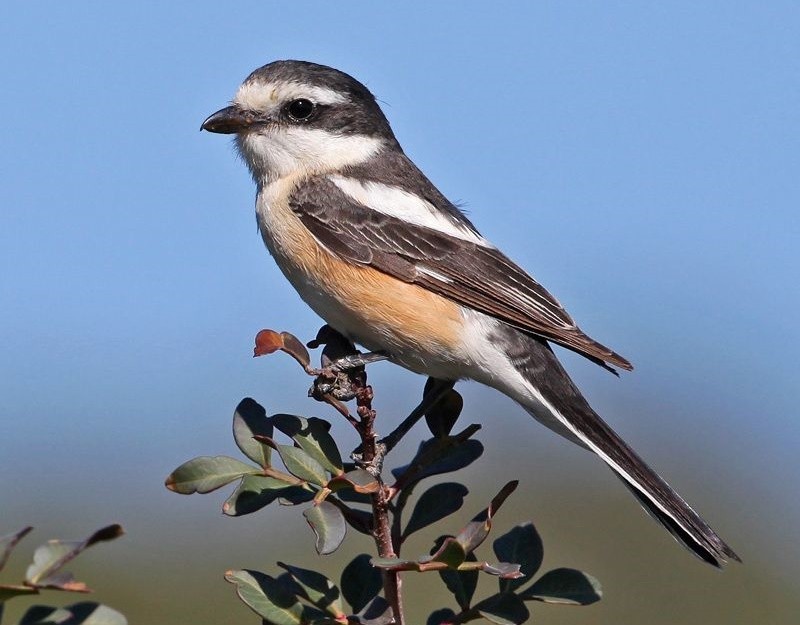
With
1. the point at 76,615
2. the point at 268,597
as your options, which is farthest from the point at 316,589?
the point at 76,615

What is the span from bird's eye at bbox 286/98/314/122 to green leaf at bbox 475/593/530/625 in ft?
9.89

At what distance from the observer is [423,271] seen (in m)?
4.35

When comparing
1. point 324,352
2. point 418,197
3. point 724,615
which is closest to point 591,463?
point 724,615

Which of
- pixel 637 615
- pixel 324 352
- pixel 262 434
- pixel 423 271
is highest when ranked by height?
pixel 423 271

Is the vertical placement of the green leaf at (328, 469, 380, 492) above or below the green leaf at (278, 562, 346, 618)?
above

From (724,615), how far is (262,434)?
618cm

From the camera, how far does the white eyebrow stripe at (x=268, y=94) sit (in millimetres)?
4719

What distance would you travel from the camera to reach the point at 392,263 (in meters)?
4.35

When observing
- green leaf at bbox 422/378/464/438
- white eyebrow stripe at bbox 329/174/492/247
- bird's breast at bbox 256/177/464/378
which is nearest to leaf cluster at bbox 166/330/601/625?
green leaf at bbox 422/378/464/438

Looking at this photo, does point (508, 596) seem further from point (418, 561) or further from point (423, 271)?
point (423, 271)

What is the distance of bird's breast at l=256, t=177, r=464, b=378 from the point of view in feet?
13.5

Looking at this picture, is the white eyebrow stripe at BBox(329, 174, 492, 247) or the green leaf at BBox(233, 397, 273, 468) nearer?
the green leaf at BBox(233, 397, 273, 468)

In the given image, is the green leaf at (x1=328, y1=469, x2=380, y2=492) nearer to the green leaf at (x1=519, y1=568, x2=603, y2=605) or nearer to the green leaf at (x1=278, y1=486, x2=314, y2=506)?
the green leaf at (x1=278, y1=486, x2=314, y2=506)

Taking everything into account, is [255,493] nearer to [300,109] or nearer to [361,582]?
[361,582]
